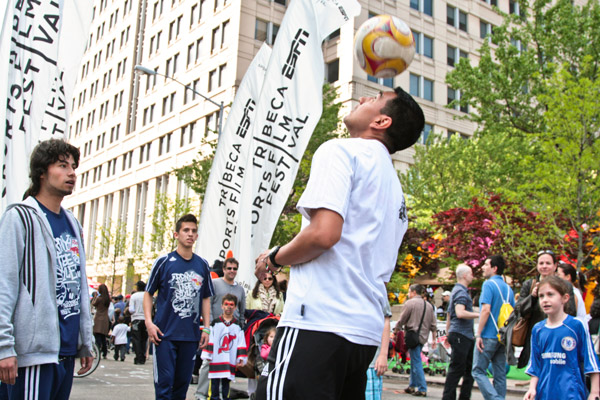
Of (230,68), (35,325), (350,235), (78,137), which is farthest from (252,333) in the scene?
(78,137)

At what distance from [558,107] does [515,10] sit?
1486 inches

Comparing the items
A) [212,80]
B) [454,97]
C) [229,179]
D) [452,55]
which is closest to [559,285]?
[229,179]

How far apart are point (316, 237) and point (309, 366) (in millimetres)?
464

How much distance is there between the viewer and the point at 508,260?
2122 cm

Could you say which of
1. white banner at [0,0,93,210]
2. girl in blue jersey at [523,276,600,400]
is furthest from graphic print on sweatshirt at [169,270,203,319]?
girl in blue jersey at [523,276,600,400]

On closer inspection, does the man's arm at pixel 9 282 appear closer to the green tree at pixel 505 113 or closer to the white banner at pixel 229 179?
the white banner at pixel 229 179

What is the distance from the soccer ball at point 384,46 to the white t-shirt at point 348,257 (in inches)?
52.4

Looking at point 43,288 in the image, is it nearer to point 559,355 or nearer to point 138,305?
point 559,355

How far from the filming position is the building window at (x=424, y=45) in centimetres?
4628

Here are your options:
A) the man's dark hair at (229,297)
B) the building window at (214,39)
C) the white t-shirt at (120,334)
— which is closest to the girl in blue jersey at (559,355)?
the man's dark hair at (229,297)

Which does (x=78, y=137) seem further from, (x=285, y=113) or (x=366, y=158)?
(x=366, y=158)

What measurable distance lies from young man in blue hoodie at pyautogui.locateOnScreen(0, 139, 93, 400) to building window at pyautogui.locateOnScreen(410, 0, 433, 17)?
46.0 meters

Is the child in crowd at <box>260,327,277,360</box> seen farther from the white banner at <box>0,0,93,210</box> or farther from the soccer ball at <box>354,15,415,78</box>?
the soccer ball at <box>354,15,415,78</box>

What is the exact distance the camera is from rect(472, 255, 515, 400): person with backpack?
8.07m
